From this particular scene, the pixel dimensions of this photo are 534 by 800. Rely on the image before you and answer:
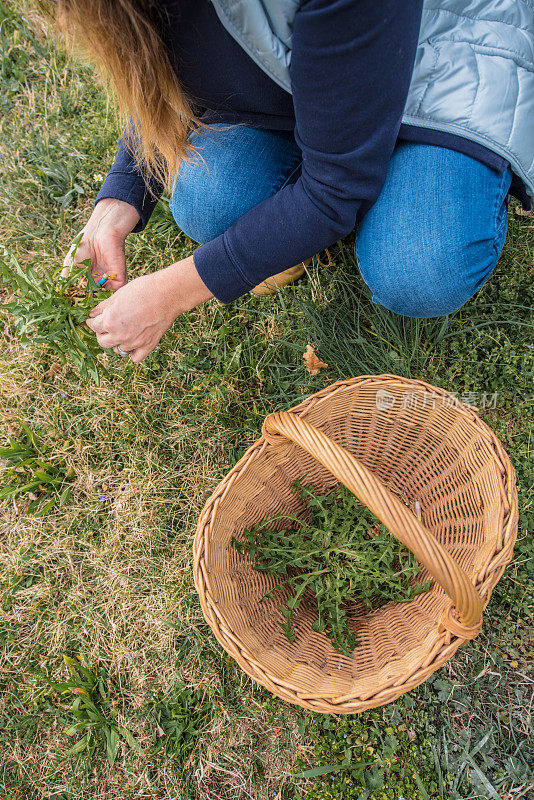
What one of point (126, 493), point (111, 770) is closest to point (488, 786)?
point (111, 770)

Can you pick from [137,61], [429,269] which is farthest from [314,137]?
[429,269]

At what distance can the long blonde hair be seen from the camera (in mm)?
820


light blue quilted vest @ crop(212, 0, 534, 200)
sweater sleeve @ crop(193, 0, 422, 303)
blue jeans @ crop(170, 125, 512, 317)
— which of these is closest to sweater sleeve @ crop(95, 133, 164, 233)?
blue jeans @ crop(170, 125, 512, 317)

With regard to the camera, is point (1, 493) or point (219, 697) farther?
point (1, 493)

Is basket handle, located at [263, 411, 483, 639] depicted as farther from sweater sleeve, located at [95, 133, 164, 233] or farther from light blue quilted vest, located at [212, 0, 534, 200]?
sweater sleeve, located at [95, 133, 164, 233]

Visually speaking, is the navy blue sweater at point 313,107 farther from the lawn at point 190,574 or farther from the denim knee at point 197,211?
the lawn at point 190,574

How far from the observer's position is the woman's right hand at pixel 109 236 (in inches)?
57.6

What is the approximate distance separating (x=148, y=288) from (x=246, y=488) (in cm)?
58

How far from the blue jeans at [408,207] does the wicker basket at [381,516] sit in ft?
0.87

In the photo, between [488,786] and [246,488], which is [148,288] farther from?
[488,786]

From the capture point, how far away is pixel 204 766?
1.56 meters

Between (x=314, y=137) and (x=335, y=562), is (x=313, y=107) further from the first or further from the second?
(x=335, y=562)

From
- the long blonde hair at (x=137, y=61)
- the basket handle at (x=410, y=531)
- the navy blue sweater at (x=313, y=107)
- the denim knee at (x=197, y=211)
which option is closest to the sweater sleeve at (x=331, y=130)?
the navy blue sweater at (x=313, y=107)

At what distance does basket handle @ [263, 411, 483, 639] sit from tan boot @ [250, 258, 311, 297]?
0.91m
